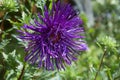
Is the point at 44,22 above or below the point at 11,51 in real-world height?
above

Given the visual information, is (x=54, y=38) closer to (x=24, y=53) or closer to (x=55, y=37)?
(x=55, y=37)

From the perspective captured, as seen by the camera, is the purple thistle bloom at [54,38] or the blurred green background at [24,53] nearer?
the purple thistle bloom at [54,38]

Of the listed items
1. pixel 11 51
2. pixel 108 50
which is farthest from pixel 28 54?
pixel 108 50

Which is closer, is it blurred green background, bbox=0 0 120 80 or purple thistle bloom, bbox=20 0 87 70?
purple thistle bloom, bbox=20 0 87 70

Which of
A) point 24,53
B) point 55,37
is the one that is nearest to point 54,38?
point 55,37

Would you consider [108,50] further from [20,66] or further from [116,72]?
[20,66]

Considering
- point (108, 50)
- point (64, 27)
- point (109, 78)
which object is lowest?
point (109, 78)

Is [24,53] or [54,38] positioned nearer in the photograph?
[54,38]

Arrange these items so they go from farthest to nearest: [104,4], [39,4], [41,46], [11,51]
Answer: [104,4] → [11,51] → [39,4] → [41,46]
